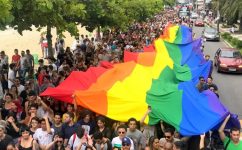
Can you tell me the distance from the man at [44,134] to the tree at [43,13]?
178 inches

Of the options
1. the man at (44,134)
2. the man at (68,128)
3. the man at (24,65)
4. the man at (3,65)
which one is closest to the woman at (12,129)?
the man at (44,134)

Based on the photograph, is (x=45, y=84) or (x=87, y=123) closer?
(x=87, y=123)

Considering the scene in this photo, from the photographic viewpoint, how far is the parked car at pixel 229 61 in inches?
938

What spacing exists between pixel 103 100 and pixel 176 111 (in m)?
1.79

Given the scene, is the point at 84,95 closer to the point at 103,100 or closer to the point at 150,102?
the point at 103,100

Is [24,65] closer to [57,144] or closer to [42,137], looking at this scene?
[42,137]

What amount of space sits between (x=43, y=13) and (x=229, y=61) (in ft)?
42.6

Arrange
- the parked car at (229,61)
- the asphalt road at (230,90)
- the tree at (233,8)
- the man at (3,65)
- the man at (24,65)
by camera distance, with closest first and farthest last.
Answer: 1. the man at (3,65)
2. the asphalt road at (230,90)
3. the man at (24,65)
4. the parked car at (229,61)
5. the tree at (233,8)

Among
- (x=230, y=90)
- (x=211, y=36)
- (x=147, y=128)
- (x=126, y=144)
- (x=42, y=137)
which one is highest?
(x=126, y=144)

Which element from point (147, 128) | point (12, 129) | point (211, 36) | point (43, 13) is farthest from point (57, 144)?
point (211, 36)

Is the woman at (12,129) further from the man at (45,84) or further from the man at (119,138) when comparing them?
the man at (45,84)

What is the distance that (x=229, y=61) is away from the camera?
2398 cm

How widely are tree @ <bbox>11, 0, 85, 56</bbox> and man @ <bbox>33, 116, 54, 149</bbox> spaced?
14.8 feet

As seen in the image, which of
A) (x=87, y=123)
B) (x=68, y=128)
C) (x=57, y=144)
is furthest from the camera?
(x=87, y=123)
